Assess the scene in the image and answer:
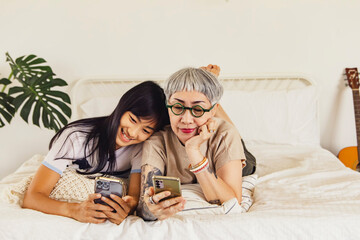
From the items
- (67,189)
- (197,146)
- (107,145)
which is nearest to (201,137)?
(197,146)

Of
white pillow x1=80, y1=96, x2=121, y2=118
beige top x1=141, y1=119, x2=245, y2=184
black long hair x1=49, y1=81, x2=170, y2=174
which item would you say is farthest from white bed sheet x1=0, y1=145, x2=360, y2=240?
white pillow x1=80, y1=96, x2=121, y2=118

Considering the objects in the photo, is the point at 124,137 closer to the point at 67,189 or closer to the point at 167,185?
the point at 67,189

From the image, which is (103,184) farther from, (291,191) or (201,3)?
(201,3)

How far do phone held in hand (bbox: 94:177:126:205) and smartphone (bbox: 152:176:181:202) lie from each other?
4.8 inches

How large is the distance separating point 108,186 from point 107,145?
1.11 feet

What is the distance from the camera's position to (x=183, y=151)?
1370mm

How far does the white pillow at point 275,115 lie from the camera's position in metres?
2.17

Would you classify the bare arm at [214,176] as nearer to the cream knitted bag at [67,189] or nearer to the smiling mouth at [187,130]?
the smiling mouth at [187,130]

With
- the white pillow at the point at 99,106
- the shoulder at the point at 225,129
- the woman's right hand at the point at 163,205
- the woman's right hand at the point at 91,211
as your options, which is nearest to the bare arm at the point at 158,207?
the woman's right hand at the point at 163,205

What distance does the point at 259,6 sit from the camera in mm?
2334

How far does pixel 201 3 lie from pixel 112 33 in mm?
647

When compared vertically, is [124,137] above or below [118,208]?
above

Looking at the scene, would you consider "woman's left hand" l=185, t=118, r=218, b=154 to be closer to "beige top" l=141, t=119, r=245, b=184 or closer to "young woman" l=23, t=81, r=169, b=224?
"beige top" l=141, t=119, r=245, b=184

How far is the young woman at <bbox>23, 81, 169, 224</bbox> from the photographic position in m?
1.26
